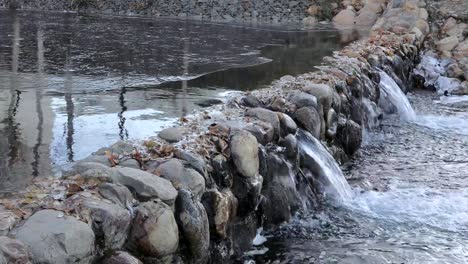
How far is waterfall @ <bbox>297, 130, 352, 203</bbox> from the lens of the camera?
207 inches

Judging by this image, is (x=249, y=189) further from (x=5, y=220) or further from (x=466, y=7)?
(x=466, y=7)

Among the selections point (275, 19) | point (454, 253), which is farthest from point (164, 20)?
point (454, 253)

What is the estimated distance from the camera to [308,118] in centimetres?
564

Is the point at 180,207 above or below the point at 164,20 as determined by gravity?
below

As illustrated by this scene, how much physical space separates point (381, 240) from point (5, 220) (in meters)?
2.95

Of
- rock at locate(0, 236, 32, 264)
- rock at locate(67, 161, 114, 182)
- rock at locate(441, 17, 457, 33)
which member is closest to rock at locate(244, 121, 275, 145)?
rock at locate(67, 161, 114, 182)

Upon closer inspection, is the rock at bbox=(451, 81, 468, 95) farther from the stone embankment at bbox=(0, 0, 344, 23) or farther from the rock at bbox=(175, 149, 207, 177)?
the rock at bbox=(175, 149, 207, 177)

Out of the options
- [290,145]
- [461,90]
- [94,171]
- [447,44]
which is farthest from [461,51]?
[94,171]

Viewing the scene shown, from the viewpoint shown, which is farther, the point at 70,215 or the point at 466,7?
the point at 466,7

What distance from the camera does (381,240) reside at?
439cm

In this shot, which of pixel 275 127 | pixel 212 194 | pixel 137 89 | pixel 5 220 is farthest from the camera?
pixel 137 89

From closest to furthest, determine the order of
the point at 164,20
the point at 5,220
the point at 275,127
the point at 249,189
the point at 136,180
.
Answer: the point at 5,220 → the point at 136,180 → the point at 249,189 → the point at 275,127 → the point at 164,20

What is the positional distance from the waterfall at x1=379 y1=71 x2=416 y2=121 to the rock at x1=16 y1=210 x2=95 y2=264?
7.08m

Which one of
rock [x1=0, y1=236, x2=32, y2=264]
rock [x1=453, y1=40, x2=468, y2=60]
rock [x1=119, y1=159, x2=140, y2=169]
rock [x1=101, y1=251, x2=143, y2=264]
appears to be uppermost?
rock [x1=453, y1=40, x2=468, y2=60]
